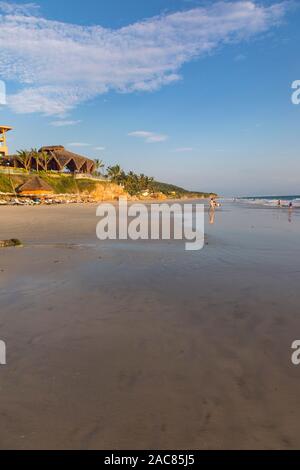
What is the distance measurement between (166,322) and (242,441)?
7.75 ft

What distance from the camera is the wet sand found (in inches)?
98.0

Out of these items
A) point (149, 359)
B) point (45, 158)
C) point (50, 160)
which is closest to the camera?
point (149, 359)

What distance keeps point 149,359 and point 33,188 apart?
49821mm

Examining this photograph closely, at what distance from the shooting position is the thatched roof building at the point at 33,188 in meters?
48.9

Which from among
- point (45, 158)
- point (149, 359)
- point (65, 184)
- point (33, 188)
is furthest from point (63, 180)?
point (149, 359)

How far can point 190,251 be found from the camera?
1080cm

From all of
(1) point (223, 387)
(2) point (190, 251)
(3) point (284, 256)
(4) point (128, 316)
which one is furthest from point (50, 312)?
(3) point (284, 256)

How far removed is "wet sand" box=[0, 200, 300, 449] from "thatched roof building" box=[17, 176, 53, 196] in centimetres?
4448

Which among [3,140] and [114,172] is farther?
[114,172]

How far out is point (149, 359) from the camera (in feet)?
11.8

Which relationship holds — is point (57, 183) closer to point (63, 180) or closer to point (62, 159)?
point (63, 180)

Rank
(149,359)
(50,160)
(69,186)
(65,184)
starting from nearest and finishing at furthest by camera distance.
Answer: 1. (149,359)
2. (65,184)
3. (69,186)
4. (50,160)

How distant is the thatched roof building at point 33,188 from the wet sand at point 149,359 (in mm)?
44482

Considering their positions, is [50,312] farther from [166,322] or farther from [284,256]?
[284,256]
